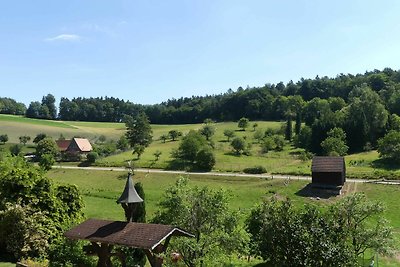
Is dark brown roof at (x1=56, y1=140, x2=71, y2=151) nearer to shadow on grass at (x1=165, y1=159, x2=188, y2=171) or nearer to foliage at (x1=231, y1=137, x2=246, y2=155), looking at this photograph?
shadow on grass at (x1=165, y1=159, x2=188, y2=171)

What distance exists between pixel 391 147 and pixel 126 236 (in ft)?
187

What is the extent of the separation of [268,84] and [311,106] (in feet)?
226

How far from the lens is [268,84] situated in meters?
183

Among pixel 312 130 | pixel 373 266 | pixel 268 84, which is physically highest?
pixel 268 84

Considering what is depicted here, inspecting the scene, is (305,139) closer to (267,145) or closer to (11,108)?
(267,145)

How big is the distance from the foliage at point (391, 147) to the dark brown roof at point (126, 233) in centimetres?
5425

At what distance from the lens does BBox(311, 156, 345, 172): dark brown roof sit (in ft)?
174

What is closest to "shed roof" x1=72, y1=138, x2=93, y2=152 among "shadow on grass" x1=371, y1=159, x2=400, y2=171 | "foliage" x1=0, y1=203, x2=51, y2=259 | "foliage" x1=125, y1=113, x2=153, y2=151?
"foliage" x1=125, y1=113, x2=153, y2=151

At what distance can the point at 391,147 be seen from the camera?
65.2 metres

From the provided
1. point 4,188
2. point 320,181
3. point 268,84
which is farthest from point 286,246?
point 268,84

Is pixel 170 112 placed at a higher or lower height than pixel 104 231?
higher

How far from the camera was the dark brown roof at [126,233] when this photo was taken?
728 inches

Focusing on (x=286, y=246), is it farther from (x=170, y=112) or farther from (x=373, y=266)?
(x=170, y=112)

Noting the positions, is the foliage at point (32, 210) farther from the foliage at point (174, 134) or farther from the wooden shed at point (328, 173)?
the foliage at point (174, 134)
